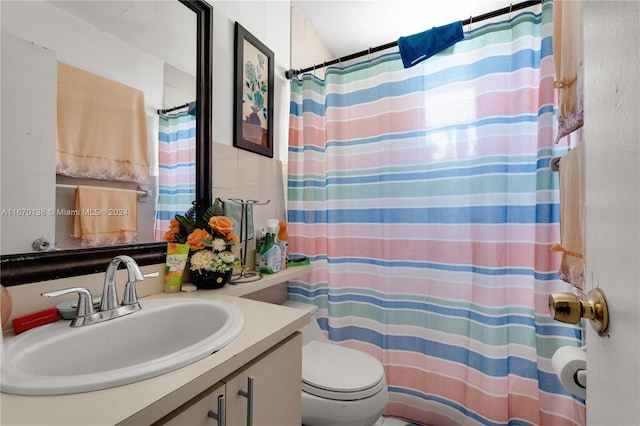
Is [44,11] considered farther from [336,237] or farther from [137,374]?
[336,237]

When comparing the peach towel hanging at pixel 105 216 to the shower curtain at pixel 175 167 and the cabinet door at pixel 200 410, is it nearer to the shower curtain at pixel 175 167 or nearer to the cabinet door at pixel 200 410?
the shower curtain at pixel 175 167

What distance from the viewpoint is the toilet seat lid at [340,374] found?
107 cm

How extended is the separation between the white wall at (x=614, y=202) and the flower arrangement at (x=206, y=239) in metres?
0.99

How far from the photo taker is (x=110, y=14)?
0.91 metres

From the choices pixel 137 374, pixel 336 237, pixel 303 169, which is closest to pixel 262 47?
pixel 303 169

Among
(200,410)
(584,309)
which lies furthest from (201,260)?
(584,309)

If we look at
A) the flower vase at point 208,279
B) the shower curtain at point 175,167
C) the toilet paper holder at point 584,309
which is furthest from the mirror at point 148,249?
the toilet paper holder at point 584,309

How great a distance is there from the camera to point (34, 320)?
70cm

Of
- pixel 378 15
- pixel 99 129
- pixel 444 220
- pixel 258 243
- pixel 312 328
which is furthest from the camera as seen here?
pixel 378 15

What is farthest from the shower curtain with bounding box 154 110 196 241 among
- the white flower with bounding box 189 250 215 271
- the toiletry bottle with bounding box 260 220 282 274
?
the toiletry bottle with bounding box 260 220 282 274

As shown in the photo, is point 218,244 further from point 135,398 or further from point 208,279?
point 135,398

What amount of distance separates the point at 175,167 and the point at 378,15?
1551 millimetres

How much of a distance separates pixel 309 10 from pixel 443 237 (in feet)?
5.11

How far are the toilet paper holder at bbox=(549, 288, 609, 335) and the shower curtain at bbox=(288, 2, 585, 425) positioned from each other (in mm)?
878
